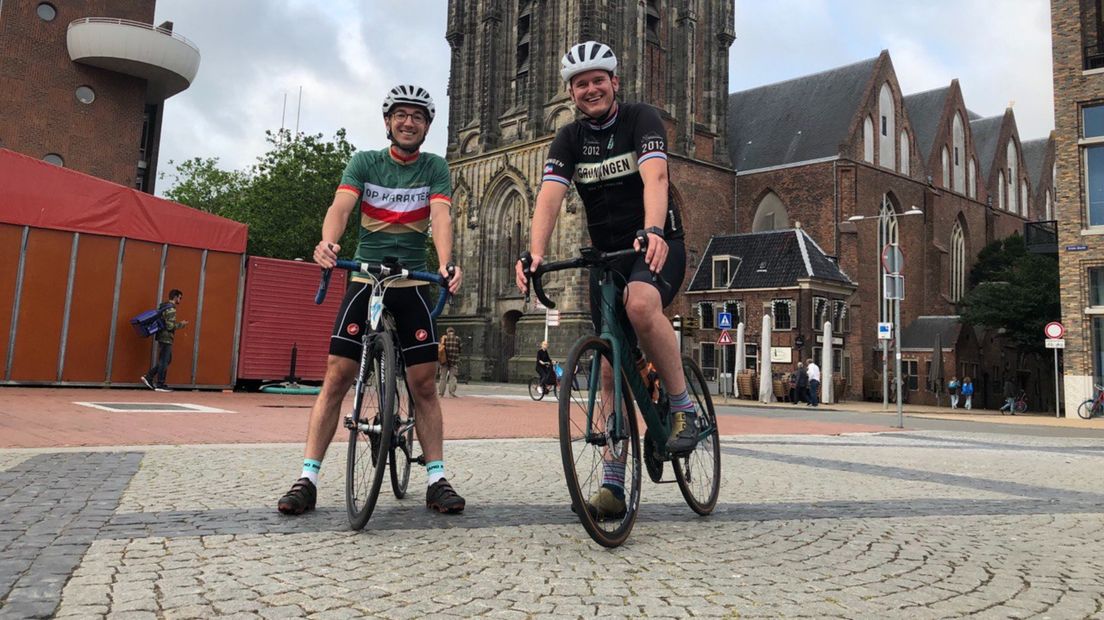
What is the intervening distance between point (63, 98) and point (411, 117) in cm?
3595

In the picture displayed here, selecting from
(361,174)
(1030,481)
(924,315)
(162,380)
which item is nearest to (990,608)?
(361,174)

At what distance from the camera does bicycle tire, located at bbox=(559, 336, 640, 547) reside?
3.19m

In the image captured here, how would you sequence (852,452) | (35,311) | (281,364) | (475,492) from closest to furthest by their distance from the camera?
A: (475,492) → (852,452) → (35,311) → (281,364)

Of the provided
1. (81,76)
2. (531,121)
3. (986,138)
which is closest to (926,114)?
(986,138)

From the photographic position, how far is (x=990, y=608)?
8.39 feet

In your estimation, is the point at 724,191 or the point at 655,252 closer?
the point at 655,252

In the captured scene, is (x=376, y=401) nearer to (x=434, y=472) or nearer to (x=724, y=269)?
(x=434, y=472)

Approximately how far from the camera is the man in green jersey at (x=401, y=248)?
4012 mm

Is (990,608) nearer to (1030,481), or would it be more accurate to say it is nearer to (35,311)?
(1030,481)

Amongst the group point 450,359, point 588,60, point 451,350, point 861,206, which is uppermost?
point 861,206

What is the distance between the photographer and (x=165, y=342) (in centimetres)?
1439

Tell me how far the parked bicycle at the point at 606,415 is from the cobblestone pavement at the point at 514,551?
0.22m

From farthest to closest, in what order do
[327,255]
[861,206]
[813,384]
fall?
[861,206], [813,384], [327,255]

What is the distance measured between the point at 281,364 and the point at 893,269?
46.9 feet
